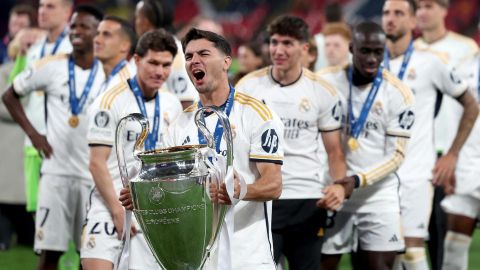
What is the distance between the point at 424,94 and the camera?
802 cm

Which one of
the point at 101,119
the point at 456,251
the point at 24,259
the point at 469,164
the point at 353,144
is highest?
the point at 101,119

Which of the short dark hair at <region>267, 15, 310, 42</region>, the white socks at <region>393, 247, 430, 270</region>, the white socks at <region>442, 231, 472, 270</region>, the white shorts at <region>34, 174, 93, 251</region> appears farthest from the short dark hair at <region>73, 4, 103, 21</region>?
the white socks at <region>442, 231, 472, 270</region>

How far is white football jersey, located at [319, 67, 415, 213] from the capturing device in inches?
284

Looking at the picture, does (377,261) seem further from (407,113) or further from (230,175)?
(230,175)

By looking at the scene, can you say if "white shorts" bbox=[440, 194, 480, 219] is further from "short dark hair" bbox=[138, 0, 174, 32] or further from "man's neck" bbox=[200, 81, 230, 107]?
"man's neck" bbox=[200, 81, 230, 107]

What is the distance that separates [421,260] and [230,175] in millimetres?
3466

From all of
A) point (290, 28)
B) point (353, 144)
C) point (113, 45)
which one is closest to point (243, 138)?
point (290, 28)

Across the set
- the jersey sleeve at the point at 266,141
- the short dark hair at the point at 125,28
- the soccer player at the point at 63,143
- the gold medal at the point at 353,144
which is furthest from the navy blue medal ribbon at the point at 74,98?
the jersey sleeve at the point at 266,141

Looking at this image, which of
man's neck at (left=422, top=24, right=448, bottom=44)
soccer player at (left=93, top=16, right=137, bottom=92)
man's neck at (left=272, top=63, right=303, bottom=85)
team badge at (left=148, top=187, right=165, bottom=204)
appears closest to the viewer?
team badge at (left=148, top=187, right=165, bottom=204)

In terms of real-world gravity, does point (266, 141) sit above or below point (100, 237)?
above

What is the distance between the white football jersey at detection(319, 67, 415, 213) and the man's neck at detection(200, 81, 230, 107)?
2.01 m

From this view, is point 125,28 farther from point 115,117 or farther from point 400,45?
point 400,45

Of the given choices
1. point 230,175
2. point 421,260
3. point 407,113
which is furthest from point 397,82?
point 230,175

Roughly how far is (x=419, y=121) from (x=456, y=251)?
109cm
